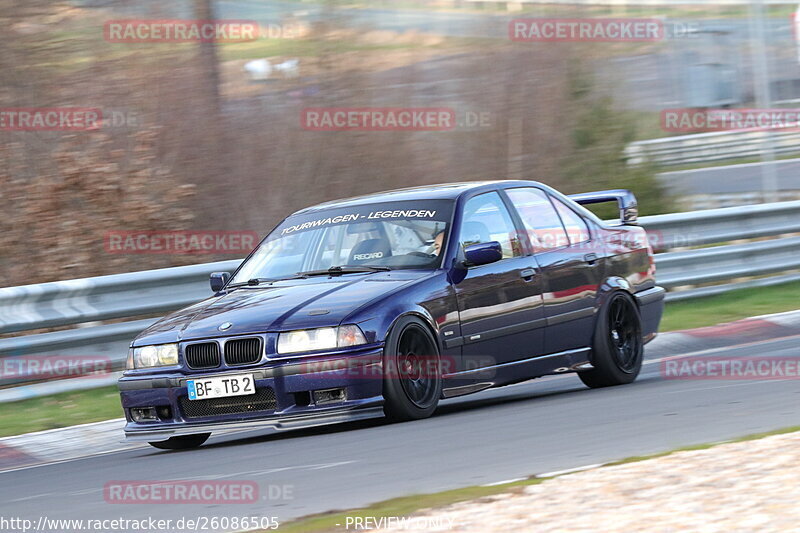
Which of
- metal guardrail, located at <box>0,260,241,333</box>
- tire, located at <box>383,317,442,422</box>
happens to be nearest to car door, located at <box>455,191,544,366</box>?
tire, located at <box>383,317,442,422</box>

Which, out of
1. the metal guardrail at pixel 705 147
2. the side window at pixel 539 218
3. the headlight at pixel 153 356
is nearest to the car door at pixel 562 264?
the side window at pixel 539 218

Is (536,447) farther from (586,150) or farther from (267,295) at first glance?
(586,150)

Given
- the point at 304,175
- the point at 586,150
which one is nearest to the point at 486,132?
the point at 586,150

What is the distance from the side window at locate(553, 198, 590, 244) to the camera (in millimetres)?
9922

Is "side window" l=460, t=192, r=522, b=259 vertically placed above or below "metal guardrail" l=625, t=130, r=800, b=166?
below

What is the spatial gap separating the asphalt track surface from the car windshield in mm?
1018

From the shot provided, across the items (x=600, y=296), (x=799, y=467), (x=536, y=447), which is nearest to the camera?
(x=799, y=467)

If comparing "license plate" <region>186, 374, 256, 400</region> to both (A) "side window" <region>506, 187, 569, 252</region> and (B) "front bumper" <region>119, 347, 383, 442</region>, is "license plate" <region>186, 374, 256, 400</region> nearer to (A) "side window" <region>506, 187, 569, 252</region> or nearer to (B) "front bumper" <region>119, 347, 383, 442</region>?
(B) "front bumper" <region>119, 347, 383, 442</region>

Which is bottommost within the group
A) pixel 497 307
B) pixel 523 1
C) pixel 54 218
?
pixel 497 307

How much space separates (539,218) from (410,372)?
213 centimetres

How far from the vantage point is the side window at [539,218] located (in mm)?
9539

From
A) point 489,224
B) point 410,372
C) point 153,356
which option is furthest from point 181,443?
point 489,224

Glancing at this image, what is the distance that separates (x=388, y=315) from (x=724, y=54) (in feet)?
79.5

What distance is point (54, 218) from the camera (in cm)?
1473
